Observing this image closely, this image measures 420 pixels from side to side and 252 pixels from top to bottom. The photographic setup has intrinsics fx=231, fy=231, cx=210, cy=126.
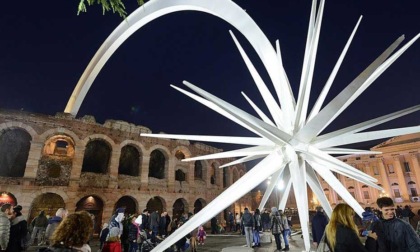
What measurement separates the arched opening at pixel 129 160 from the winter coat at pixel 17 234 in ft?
56.0

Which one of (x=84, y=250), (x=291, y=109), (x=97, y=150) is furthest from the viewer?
(x=97, y=150)

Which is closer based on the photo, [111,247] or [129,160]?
[111,247]

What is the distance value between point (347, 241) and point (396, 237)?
673 millimetres

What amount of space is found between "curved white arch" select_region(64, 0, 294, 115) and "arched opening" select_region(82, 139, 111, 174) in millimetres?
8324

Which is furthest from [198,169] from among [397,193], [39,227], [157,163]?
[397,193]

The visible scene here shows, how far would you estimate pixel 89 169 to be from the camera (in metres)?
19.9

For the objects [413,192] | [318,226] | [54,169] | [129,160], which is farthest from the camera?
[413,192]

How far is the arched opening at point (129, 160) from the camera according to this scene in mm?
20969

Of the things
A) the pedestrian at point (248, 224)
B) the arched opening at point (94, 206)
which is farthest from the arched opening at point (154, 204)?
the pedestrian at point (248, 224)

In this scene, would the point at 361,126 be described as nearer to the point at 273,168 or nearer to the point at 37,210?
the point at 273,168

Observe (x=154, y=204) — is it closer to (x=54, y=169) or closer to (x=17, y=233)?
(x=54, y=169)

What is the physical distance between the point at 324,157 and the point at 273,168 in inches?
34.0

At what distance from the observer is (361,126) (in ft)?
11.7

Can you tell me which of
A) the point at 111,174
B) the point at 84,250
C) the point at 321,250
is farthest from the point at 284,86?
the point at 111,174
